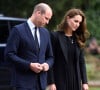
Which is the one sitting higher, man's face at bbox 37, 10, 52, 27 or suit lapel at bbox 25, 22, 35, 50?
man's face at bbox 37, 10, 52, 27

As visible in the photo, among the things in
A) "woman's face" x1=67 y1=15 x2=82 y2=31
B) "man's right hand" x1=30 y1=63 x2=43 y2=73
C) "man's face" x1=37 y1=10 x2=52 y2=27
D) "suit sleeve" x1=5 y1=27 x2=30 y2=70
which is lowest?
"man's right hand" x1=30 y1=63 x2=43 y2=73

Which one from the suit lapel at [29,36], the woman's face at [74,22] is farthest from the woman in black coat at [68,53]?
the suit lapel at [29,36]

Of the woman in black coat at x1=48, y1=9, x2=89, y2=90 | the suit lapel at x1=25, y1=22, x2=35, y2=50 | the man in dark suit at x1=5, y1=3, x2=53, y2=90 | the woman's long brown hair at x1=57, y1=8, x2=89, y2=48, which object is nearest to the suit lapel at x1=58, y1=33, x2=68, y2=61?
the woman in black coat at x1=48, y1=9, x2=89, y2=90

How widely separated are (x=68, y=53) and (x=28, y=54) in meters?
0.76

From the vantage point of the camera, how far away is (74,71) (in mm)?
8023

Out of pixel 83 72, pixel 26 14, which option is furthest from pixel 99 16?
pixel 83 72

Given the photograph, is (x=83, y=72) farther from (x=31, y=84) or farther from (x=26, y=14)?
(x=26, y=14)

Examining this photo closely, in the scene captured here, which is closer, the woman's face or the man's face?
the man's face

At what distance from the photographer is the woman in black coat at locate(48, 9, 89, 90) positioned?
313 inches

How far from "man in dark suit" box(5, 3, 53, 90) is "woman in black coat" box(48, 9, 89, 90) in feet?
1.72

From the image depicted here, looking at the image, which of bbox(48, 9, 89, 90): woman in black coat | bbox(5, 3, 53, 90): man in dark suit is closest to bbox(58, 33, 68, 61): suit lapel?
bbox(48, 9, 89, 90): woman in black coat

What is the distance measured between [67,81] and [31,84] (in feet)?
2.60

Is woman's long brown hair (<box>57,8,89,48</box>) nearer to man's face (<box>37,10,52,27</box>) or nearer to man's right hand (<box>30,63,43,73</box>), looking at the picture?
man's face (<box>37,10,52,27</box>)

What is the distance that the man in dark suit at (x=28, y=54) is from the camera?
7.31 meters
